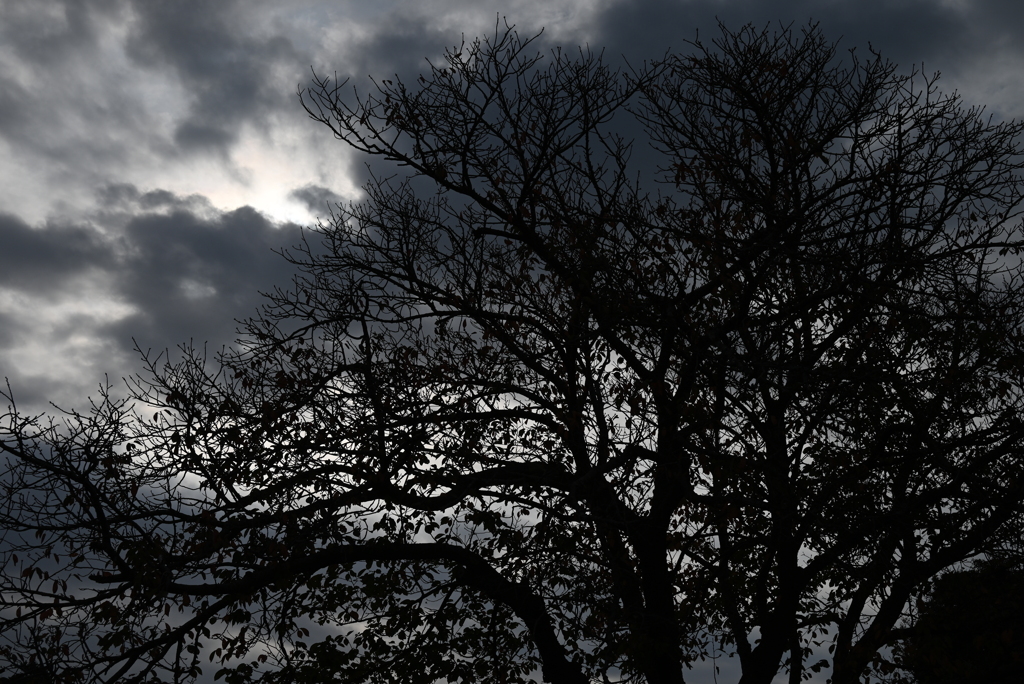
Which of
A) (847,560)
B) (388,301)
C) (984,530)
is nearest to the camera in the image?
(984,530)

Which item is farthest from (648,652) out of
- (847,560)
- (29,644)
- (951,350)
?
(29,644)

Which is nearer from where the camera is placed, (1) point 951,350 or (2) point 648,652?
(2) point 648,652

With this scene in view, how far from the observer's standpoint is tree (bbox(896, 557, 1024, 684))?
9.34 metres

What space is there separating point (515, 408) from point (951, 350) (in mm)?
6904

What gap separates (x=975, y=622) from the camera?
31.7 feet

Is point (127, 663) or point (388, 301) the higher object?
point (388, 301)

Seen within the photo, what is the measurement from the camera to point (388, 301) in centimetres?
1202

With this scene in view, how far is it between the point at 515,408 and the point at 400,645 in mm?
4623

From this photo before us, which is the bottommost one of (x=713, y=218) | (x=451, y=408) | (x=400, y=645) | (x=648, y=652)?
(x=648, y=652)

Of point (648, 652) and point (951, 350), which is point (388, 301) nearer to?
point (648, 652)

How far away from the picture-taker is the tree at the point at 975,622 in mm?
9344

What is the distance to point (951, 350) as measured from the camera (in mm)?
11023

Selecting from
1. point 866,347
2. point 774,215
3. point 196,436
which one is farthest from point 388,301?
point 866,347

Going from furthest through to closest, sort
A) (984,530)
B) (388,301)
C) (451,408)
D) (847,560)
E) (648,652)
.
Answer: (388,301) → (847,560) → (451,408) → (648,652) → (984,530)
